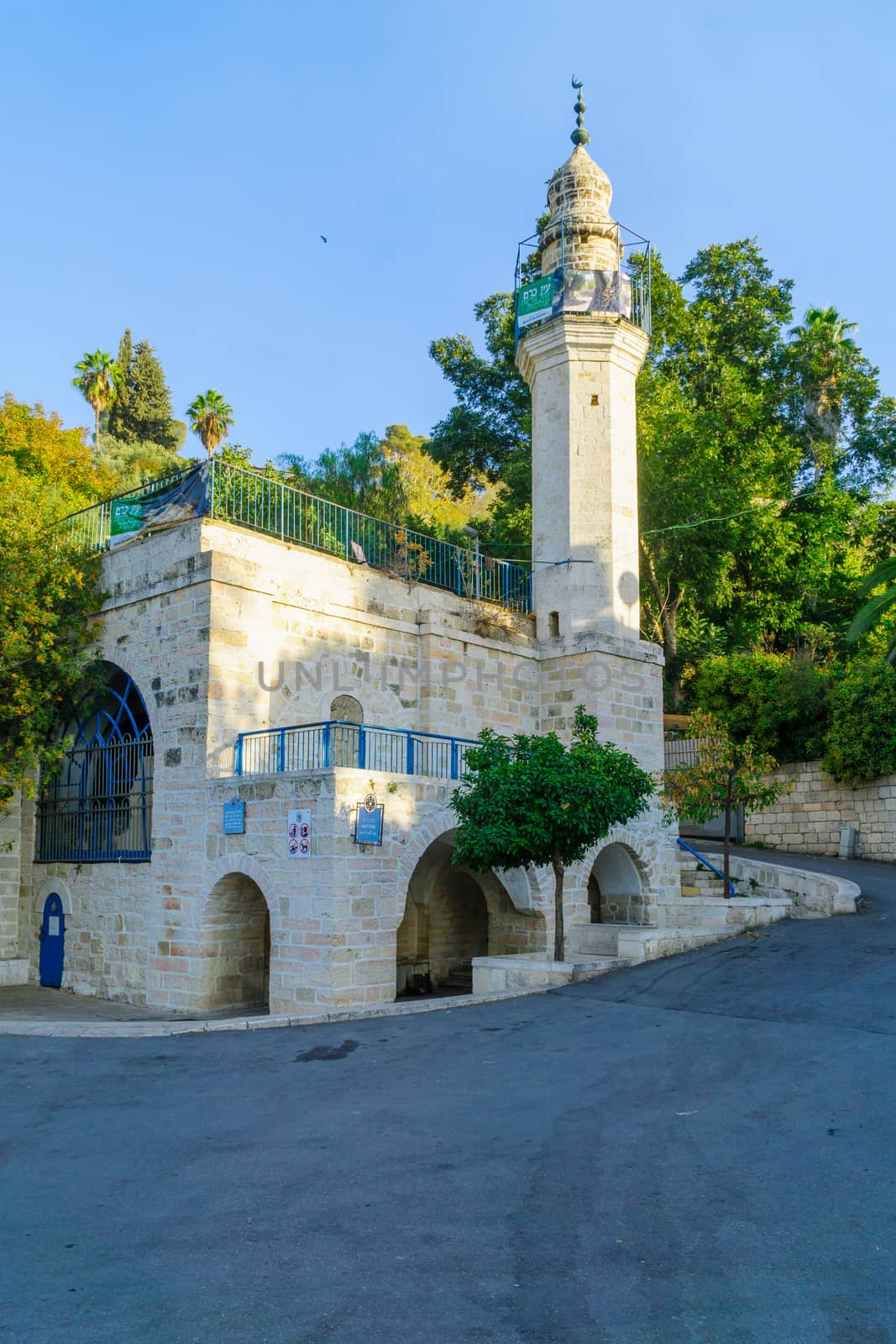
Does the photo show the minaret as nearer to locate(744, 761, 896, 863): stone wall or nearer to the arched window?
the arched window

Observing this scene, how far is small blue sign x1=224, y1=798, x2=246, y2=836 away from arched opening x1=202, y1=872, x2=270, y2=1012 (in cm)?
53

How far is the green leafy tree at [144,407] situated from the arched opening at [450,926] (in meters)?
36.2

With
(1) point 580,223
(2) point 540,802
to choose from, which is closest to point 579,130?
(1) point 580,223

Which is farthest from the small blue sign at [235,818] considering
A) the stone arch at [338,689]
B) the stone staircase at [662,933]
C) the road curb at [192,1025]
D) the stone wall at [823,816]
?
the stone wall at [823,816]

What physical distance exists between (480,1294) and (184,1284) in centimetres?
110

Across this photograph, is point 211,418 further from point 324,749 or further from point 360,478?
point 324,749

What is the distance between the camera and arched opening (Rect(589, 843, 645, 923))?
16188mm

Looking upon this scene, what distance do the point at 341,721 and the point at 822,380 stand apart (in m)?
24.0

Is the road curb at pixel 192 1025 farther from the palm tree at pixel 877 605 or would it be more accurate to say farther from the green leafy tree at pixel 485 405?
the green leafy tree at pixel 485 405

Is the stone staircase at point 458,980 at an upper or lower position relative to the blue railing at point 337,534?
lower

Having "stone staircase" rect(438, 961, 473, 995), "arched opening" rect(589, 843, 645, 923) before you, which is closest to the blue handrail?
"arched opening" rect(589, 843, 645, 923)

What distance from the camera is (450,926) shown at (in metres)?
16.9

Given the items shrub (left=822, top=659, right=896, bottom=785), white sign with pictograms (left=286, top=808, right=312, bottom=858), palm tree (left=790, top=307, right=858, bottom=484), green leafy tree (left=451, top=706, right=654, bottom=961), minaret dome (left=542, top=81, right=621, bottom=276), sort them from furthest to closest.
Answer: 1. palm tree (left=790, top=307, right=858, bottom=484)
2. shrub (left=822, top=659, right=896, bottom=785)
3. minaret dome (left=542, top=81, right=621, bottom=276)
4. green leafy tree (left=451, top=706, right=654, bottom=961)
5. white sign with pictograms (left=286, top=808, right=312, bottom=858)

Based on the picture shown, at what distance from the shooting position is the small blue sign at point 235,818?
12.1 metres
